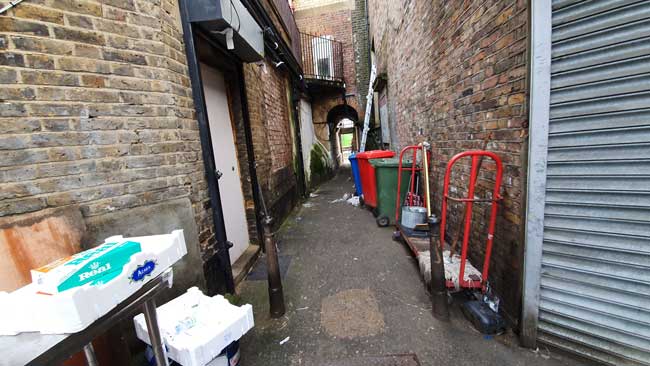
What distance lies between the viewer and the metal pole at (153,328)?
48.0 inches

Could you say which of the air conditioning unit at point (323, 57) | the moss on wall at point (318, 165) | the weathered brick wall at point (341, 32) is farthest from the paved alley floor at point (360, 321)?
the weathered brick wall at point (341, 32)

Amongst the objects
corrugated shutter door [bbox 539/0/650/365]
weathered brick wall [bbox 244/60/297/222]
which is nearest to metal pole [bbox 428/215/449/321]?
corrugated shutter door [bbox 539/0/650/365]

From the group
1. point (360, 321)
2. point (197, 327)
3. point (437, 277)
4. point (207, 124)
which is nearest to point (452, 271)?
point (437, 277)

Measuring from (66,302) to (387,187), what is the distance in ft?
13.7

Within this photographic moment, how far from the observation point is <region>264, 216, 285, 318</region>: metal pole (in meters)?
2.36

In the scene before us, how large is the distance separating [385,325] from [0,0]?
3323 millimetres

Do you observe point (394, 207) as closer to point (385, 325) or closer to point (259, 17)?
point (385, 325)

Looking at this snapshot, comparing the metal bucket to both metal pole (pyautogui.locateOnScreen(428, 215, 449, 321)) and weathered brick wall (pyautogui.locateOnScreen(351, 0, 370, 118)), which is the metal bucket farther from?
weathered brick wall (pyautogui.locateOnScreen(351, 0, 370, 118))

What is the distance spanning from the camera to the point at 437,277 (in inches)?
84.1

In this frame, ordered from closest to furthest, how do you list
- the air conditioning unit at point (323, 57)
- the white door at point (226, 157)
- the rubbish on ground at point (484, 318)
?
the rubbish on ground at point (484, 318)
the white door at point (226, 157)
the air conditioning unit at point (323, 57)

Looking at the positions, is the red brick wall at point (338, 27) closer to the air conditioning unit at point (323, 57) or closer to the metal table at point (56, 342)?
the air conditioning unit at point (323, 57)

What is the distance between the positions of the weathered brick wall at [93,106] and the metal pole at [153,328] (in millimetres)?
929

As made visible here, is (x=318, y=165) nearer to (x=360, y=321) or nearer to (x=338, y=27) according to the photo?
(x=338, y=27)

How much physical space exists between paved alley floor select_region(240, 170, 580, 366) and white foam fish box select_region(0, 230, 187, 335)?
134 cm
